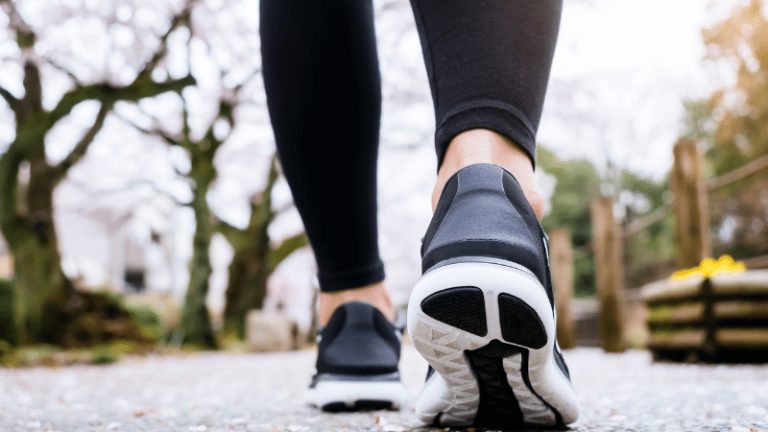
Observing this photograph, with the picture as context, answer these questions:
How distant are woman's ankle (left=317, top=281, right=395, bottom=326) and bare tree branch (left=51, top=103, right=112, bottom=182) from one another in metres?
5.68

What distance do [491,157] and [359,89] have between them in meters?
0.31

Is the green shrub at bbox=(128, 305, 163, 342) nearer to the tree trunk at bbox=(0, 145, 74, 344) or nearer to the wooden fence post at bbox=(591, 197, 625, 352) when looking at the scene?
the tree trunk at bbox=(0, 145, 74, 344)

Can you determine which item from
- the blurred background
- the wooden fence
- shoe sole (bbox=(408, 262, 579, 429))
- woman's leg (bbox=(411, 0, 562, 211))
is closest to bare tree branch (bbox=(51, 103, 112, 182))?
the blurred background

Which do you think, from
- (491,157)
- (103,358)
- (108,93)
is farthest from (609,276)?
(491,157)

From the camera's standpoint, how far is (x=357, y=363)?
3.55 ft

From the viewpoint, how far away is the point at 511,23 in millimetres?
770

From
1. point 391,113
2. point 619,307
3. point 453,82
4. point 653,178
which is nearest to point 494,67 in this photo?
point 453,82

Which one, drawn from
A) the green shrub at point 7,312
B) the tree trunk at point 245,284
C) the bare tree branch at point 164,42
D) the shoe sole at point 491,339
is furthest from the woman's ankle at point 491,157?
the tree trunk at point 245,284

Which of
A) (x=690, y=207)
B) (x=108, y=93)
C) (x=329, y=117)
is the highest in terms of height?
(x=108, y=93)

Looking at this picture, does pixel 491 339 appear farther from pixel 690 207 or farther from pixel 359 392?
pixel 690 207

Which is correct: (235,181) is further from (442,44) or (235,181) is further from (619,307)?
(442,44)

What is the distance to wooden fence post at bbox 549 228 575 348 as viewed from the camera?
20.1 feet

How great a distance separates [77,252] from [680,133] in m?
15.2

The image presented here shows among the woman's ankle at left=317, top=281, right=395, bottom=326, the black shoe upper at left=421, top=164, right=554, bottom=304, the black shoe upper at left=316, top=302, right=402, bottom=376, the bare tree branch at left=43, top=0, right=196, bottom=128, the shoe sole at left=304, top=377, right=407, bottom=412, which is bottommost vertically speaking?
the shoe sole at left=304, top=377, right=407, bottom=412
